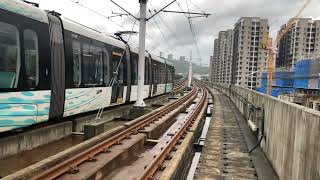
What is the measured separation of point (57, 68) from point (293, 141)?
21.8 feet

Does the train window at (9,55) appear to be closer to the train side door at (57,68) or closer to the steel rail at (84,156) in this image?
the train side door at (57,68)

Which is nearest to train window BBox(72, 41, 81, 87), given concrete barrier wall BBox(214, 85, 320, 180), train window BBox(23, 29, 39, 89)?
train window BBox(23, 29, 39, 89)

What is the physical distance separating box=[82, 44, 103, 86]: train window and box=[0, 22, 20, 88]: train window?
4.12 m

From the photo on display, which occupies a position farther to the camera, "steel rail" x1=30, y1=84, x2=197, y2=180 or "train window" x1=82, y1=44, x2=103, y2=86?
"train window" x1=82, y1=44, x2=103, y2=86

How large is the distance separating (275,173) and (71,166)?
485cm

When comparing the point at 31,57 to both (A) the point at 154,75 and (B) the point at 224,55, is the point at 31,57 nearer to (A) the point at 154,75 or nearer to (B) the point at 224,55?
(A) the point at 154,75

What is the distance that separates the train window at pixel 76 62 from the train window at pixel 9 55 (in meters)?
3.26

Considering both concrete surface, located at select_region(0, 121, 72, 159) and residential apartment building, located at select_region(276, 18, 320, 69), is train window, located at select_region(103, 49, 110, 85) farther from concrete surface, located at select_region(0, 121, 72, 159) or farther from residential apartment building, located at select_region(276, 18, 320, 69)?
residential apartment building, located at select_region(276, 18, 320, 69)

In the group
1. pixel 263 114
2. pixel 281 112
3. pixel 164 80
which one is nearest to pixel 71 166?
pixel 281 112

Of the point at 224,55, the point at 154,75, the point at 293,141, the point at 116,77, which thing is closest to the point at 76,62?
the point at 116,77

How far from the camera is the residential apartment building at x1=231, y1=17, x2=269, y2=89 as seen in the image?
320 ft

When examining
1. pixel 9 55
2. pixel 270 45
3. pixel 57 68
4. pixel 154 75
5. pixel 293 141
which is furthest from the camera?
pixel 270 45

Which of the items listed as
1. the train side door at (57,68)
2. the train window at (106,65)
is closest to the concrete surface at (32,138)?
the train side door at (57,68)

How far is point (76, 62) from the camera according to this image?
1227 centimetres
